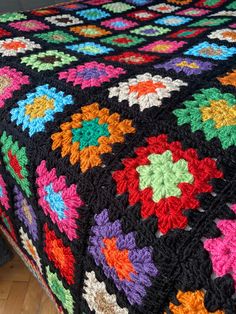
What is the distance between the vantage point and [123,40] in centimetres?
116

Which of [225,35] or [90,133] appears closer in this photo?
[90,133]

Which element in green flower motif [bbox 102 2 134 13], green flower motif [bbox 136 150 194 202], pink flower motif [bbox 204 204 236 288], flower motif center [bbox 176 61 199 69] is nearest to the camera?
pink flower motif [bbox 204 204 236 288]

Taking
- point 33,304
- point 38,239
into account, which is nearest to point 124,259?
point 38,239

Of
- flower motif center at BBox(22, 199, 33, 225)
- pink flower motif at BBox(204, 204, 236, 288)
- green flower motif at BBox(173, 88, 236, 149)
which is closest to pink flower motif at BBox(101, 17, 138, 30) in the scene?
green flower motif at BBox(173, 88, 236, 149)

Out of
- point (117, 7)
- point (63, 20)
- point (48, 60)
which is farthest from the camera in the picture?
point (117, 7)

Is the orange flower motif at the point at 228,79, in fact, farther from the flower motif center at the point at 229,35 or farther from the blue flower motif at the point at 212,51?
the flower motif center at the point at 229,35

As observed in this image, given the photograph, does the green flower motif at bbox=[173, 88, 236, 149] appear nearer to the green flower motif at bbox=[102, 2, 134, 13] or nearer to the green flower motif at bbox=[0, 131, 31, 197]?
the green flower motif at bbox=[0, 131, 31, 197]

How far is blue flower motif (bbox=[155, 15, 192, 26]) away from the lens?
130 cm

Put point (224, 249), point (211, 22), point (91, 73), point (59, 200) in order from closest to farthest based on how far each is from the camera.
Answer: point (224, 249) < point (59, 200) < point (91, 73) < point (211, 22)

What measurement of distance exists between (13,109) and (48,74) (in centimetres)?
15

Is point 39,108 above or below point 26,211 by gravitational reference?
above

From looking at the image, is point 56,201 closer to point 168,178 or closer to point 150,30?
point 168,178

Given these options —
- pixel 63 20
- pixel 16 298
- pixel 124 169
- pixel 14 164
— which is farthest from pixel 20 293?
pixel 63 20

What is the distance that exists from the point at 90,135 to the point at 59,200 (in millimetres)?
140
